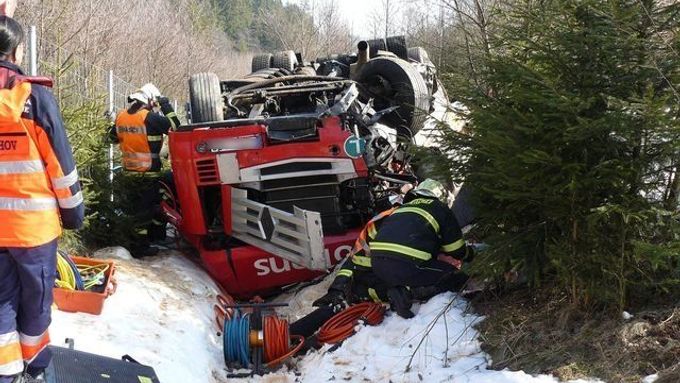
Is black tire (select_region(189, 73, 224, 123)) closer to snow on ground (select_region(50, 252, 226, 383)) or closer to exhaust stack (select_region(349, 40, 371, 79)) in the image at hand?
snow on ground (select_region(50, 252, 226, 383))

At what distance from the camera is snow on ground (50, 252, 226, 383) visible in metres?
3.97

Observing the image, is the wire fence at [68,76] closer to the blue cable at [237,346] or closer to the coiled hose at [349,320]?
the blue cable at [237,346]

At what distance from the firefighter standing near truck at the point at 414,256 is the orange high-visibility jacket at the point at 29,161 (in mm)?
2330

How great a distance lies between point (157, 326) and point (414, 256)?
1.81m

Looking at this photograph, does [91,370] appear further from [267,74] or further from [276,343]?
[267,74]

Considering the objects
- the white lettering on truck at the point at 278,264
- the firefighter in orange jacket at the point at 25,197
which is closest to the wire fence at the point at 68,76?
the white lettering on truck at the point at 278,264

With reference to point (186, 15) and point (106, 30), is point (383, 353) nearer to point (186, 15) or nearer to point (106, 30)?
point (106, 30)

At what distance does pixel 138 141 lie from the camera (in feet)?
21.8

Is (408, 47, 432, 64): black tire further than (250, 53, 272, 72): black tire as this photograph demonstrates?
No

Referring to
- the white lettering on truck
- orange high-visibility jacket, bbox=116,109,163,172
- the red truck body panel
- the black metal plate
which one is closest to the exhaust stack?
the red truck body panel

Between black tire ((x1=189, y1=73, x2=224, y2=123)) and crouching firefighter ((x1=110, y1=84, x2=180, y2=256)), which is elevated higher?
black tire ((x1=189, y1=73, x2=224, y2=123))

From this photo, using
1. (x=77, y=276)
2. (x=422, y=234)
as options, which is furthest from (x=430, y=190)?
(x=77, y=276)

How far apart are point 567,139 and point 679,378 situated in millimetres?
1225

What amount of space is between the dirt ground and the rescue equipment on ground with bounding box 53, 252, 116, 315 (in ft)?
8.20
